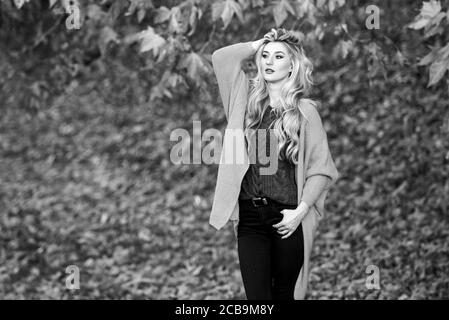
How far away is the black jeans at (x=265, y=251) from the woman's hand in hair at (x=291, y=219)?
0.12 feet

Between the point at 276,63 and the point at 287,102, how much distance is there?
21cm

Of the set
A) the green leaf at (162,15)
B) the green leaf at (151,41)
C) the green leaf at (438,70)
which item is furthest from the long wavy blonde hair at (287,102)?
the green leaf at (162,15)

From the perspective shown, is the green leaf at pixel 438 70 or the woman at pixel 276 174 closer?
the woman at pixel 276 174

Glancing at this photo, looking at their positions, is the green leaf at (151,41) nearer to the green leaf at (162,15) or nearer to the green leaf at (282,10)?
the green leaf at (162,15)

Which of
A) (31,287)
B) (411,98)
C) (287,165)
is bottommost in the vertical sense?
(31,287)

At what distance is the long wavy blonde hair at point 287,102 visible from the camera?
376cm

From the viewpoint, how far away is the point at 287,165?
3.84m

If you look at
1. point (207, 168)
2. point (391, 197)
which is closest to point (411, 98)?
point (391, 197)

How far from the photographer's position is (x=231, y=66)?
13.0ft

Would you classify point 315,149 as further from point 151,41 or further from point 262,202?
point 151,41

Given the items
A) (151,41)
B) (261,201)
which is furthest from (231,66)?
(151,41)

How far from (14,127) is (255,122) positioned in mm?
11677

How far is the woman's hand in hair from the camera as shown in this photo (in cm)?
374
